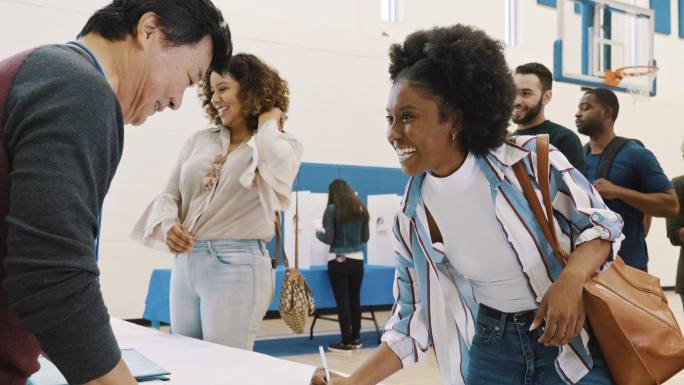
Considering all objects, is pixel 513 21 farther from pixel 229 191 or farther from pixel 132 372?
pixel 132 372

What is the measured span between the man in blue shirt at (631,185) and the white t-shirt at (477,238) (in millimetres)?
1892

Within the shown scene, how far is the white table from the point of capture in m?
1.56

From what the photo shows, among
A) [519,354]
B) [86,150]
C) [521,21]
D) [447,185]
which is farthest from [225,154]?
[521,21]

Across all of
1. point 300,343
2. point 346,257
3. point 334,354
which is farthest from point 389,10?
point 334,354

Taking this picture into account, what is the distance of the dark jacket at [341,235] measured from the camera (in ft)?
19.0

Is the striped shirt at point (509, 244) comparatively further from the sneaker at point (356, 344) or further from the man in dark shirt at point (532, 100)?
the sneaker at point (356, 344)

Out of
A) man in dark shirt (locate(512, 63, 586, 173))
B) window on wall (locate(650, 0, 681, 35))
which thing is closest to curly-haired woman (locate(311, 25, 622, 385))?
man in dark shirt (locate(512, 63, 586, 173))

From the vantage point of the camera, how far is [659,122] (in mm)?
10977

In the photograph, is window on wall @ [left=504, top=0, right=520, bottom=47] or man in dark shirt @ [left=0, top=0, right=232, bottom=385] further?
window on wall @ [left=504, top=0, right=520, bottom=47]

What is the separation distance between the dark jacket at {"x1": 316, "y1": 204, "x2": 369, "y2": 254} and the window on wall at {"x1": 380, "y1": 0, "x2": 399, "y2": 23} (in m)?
3.57

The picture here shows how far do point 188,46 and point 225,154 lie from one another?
1339mm

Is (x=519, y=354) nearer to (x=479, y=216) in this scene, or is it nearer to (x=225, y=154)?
→ (x=479, y=216)

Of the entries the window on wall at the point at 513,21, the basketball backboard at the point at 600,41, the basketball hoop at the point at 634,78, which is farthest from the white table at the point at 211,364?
the window on wall at the point at 513,21

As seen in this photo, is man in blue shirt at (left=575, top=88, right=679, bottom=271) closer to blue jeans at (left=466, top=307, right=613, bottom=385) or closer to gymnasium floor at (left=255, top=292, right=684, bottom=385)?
gymnasium floor at (left=255, top=292, right=684, bottom=385)
